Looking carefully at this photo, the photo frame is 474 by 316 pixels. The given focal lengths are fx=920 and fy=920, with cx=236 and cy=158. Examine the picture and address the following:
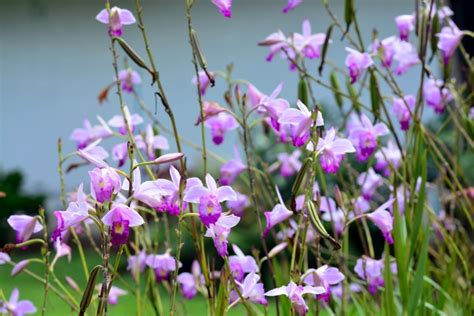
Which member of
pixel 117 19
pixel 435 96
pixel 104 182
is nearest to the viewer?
pixel 104 182

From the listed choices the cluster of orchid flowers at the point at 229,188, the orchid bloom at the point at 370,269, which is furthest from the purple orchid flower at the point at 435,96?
the orchid bloom at the point at 370,269

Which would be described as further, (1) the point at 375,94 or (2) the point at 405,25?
(2) the point at 405,25

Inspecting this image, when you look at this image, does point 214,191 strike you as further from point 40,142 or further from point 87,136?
point 40,142

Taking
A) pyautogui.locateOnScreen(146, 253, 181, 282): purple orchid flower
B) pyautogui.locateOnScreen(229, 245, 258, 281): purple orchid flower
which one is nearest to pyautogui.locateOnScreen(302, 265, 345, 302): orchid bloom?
pyautogui.locateOnScreen(229, 245, 258, 281): purple orchid flower

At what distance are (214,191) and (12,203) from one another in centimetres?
659

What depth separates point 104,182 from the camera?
3.71 feet

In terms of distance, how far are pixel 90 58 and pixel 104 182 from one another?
7.84m

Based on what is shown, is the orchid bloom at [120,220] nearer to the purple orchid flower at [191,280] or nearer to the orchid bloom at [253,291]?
the orchid bloom at [253,291]

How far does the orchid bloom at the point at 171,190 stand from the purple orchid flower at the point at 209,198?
13 mm

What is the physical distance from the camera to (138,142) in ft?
6.29

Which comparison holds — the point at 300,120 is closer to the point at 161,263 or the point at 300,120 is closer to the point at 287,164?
the point at 161,263

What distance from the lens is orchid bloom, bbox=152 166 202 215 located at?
122cm

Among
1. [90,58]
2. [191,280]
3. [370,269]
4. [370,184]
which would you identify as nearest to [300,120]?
[370,269]

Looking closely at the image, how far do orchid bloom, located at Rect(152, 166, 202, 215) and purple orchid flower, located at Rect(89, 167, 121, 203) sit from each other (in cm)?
9
